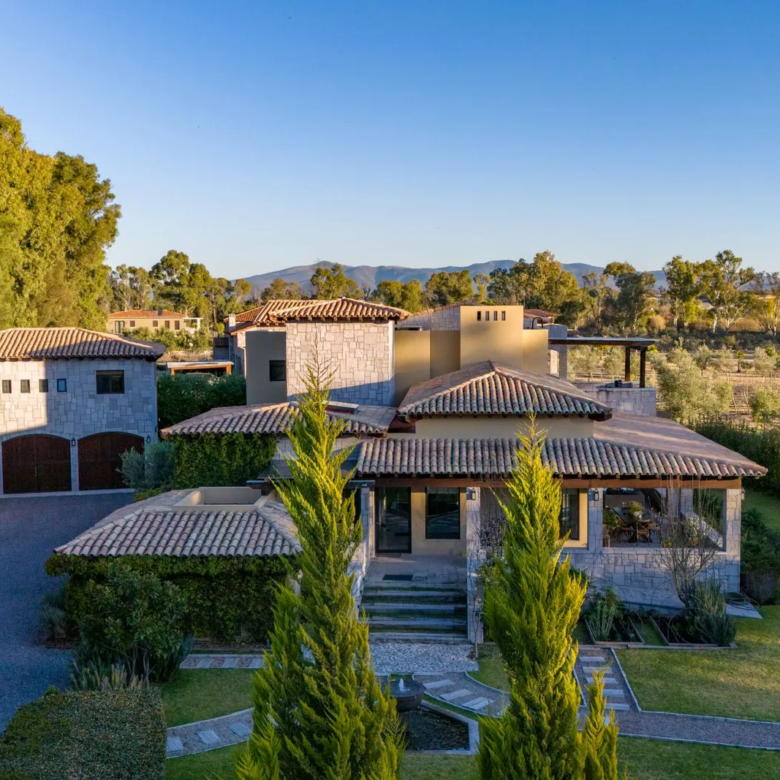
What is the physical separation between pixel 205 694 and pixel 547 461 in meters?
9.65

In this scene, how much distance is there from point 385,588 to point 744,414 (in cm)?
3542

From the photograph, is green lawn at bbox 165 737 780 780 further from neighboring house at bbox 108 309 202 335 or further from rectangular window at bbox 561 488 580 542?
neighboring house at bbox 108 309 202 335

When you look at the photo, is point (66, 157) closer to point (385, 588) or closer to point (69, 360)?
point (69, 360)

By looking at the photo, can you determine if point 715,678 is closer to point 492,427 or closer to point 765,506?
point 492,427

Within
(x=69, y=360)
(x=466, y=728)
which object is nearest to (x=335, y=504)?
(x=466, y=728)

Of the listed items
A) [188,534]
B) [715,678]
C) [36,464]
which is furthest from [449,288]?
[715,678]

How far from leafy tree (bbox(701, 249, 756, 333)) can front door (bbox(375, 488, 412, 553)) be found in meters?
77.8

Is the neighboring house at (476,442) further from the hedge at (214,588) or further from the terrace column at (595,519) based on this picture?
the hedge at (214,588)

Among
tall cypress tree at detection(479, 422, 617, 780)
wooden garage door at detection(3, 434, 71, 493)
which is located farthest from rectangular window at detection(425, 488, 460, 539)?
wooden garage door at detection(3, 434, 71, 493)

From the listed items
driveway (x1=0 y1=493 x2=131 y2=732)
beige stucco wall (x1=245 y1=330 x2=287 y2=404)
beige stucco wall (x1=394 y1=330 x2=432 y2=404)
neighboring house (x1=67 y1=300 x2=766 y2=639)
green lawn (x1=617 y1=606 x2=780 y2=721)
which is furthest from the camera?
beige stucco wall (x1=245 y1=330 x2=287 y2=404)

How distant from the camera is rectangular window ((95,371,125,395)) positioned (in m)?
32.3

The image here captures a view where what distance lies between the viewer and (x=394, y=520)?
22156 mm

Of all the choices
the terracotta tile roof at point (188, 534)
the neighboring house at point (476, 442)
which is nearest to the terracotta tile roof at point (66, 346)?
the neighboring house at point (476, 442)

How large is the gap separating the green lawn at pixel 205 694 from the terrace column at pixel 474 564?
4940 millimetres
